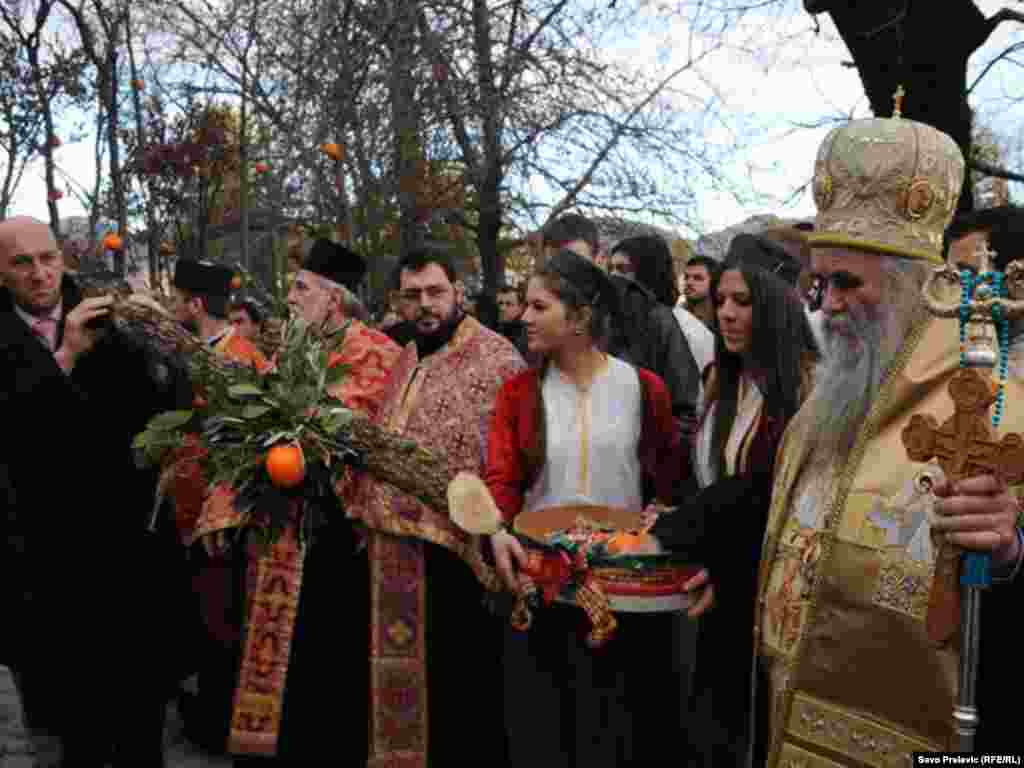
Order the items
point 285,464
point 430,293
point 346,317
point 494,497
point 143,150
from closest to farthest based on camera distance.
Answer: point 285,464, point 494,497, point 430,293, point 346,317, point 143,150

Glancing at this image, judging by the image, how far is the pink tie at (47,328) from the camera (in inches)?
170

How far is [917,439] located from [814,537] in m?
0.62

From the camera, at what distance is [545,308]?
13.3ft

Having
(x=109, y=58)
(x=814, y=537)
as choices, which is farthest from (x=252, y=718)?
(x=109, y=58)

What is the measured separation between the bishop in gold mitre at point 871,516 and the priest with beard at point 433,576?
1.81 metres

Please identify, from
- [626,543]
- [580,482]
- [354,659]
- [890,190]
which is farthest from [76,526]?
[890,190]

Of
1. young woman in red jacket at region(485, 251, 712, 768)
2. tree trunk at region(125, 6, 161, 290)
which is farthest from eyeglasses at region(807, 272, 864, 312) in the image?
tree trunk at region(125, 6, 161, 290)

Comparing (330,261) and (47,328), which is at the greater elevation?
(330,261)

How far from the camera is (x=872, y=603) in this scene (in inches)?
90.0

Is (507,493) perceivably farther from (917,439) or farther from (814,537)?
(917,439)

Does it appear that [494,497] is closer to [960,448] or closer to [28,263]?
[28,263]

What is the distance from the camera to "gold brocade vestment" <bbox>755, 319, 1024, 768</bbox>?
2.20 metres

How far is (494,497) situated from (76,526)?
1.65 metres

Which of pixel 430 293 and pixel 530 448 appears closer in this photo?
pixel 530 448
